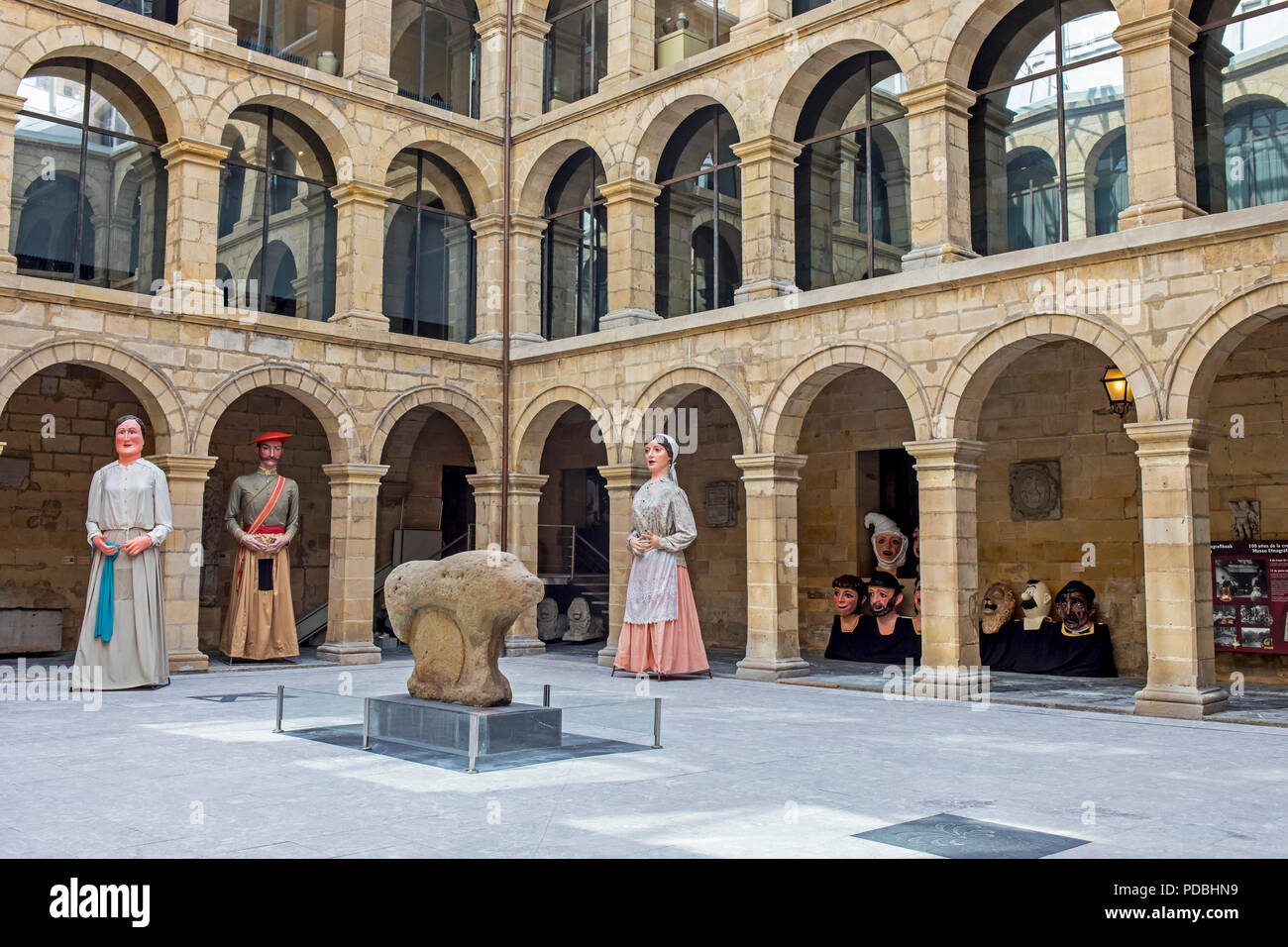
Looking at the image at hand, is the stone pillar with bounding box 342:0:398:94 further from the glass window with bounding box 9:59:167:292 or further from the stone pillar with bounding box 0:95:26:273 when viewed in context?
the stone pillar with bounding box 0:95:26:273

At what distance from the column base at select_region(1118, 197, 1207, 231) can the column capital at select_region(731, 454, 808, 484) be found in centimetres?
391

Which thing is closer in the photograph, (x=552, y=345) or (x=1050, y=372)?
(x=1050, y=372)

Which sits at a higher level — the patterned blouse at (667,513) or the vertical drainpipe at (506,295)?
the vertical drainpipe at (506,295)

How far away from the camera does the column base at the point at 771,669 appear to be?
11695mm

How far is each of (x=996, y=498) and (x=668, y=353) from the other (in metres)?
4.07

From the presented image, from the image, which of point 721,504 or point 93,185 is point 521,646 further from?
point 93,185

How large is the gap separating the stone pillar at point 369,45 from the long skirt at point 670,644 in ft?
24.2

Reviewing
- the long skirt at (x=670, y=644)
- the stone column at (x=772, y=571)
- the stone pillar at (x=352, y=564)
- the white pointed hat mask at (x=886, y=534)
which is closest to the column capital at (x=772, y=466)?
the stone column at (x=772, y=571)

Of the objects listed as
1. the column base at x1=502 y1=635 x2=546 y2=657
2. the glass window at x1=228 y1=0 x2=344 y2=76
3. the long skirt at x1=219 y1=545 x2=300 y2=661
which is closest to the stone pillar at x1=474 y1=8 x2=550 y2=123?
the glass window at x1=228 y1=0 x2=344 y2=76

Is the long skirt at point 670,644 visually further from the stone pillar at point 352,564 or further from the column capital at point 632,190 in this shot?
the column capital at point 632,190

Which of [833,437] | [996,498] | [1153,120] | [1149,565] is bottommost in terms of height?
[1149,565]

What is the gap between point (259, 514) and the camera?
1287 centimetres
